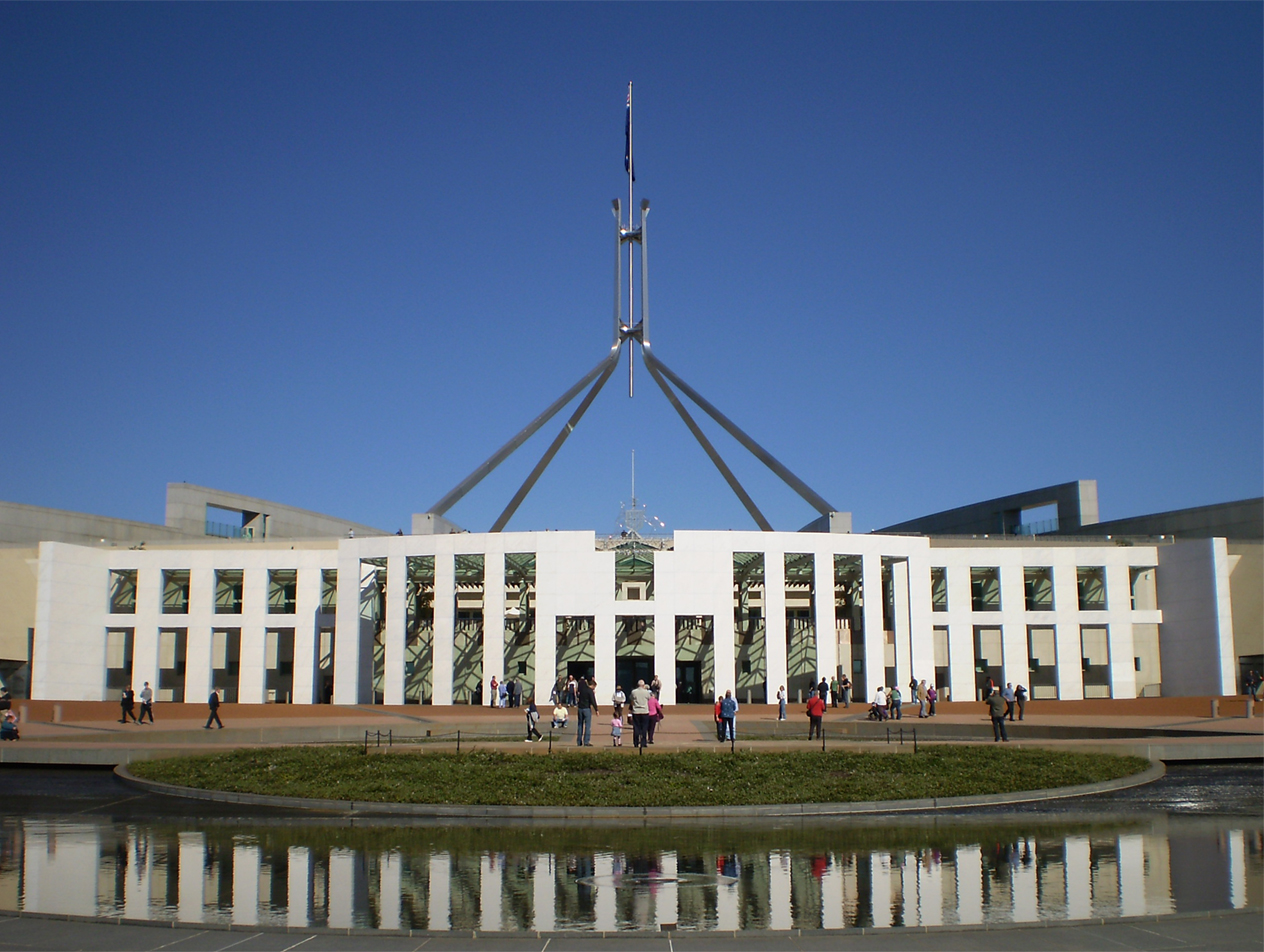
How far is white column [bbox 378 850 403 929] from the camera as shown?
9.66 meters

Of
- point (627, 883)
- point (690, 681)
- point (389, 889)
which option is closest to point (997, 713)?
point (627, 883)

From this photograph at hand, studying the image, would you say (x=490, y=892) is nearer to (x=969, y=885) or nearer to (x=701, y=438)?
(x=969, y=885)

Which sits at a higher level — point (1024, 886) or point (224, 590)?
point (224, 590)

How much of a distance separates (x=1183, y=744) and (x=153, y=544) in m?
45.6

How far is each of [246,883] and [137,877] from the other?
3.93ft

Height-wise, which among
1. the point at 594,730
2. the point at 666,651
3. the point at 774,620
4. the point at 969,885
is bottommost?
the point at 594,730

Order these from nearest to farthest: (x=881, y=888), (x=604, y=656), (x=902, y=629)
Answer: (x=881, y=888) < (x=604, y=656) < (x=902, y=629)

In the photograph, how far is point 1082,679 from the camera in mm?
49969

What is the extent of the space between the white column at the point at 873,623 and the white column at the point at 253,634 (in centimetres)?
2501

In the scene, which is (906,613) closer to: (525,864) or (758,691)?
(758,691)

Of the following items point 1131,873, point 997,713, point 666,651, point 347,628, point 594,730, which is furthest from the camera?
point 347,628

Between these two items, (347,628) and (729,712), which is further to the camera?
(347,628)

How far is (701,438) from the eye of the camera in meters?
53.1

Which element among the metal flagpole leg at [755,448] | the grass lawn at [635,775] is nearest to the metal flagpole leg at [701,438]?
the metal flagpole leg at [755,448]
